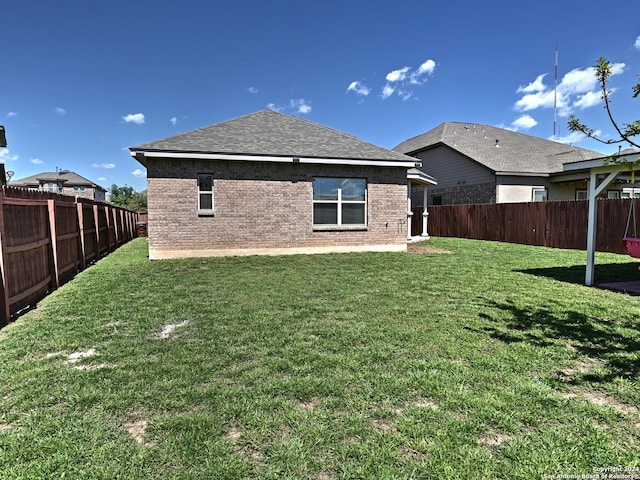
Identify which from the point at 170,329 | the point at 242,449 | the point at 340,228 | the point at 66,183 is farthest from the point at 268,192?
the point at 66,183

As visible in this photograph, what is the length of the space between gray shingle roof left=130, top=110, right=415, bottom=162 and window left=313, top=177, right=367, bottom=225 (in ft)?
3.01


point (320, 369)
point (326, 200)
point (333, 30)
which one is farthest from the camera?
point (333, 30)

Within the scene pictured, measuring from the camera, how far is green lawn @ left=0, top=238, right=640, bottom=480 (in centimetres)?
211

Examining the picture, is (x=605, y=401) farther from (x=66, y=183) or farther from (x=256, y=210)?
(x=66, y=183)

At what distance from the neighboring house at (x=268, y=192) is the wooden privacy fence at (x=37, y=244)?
75.8 inches

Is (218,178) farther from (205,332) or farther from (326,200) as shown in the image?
(205,332)

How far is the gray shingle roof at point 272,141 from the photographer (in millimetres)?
11047

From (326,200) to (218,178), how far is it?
366cm

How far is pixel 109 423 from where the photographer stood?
2.50 m

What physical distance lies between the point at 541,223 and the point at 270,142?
1177 cm

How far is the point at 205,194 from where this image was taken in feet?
36.8

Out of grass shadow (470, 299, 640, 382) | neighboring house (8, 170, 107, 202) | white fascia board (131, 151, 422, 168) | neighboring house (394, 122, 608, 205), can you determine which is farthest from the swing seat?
neighboring house (8, 170, 107, 202)

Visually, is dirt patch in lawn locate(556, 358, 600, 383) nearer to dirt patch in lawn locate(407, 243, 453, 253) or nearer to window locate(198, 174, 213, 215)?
dirt patch in lawn locate(407, 243, 453, 253)

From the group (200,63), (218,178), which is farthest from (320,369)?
(200,63)
